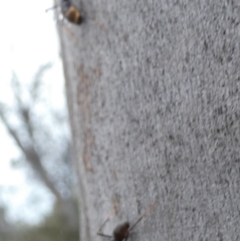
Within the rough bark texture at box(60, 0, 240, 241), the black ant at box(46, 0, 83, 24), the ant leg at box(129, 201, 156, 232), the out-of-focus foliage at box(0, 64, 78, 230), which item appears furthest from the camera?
the out-of-focus foliage at box(0, 64, 78, 230)

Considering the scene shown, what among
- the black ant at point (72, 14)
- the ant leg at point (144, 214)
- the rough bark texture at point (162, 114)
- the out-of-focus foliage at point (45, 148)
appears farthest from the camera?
the out-of-focus foliage at point (45, 148)

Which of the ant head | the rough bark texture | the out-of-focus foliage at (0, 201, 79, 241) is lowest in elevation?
the out-of-focus foliage at (0, 201, 79, 241)

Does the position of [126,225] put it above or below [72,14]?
below

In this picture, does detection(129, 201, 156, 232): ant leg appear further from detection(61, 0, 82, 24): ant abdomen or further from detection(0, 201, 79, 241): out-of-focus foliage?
detection(0, 201, 79, 241): out-of-focus foliage

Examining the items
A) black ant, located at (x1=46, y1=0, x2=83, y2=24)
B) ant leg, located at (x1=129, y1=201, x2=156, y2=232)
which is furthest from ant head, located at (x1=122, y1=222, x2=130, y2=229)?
black ant, located at (x1=46, y1=0, x2=83, y2=24)

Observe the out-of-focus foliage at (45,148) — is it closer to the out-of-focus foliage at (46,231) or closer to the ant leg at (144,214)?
the out-of-focus foliage at (46,231)

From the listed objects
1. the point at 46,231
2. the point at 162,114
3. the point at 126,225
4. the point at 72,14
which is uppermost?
the point at 72,14

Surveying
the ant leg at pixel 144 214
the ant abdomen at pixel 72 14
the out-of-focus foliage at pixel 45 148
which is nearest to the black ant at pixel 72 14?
the ant abdomen at pixel 72 14

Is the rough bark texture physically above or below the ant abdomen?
below

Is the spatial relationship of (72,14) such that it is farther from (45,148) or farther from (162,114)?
(45,148)

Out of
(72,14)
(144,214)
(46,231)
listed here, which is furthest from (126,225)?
(46,231)
